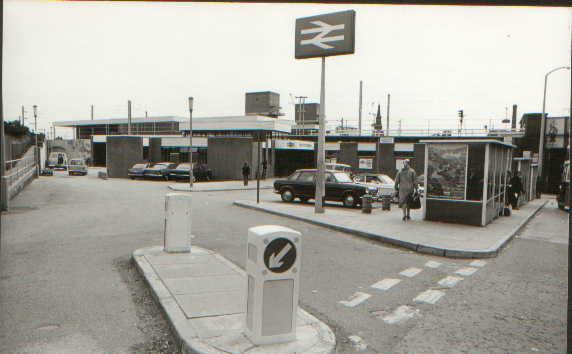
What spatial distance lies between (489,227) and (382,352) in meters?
9.55

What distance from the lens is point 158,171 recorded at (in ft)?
114

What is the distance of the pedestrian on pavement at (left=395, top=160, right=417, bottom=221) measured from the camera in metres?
13.0

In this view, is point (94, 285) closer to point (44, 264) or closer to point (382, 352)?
point (44, 264)

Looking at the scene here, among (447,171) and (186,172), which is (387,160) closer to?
(186,172)

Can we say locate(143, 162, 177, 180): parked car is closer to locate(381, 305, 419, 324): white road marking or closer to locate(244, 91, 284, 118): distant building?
locate(381, 305, 419, 324): white road marking

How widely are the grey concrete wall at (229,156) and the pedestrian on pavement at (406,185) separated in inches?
898

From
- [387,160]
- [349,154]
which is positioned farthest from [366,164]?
[349,154]

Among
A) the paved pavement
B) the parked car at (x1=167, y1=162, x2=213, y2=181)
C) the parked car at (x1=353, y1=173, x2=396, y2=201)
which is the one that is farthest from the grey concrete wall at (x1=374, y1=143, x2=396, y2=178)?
the paved pavement

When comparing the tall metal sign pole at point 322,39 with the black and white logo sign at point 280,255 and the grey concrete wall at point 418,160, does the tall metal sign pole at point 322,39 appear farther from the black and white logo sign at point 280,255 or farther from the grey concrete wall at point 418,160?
the grey concrete wall at point 418,160

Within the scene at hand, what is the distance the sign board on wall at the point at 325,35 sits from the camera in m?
13.6

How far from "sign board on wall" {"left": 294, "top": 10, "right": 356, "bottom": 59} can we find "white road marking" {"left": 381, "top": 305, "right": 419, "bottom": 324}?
9891 mm

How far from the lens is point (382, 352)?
4.26 m

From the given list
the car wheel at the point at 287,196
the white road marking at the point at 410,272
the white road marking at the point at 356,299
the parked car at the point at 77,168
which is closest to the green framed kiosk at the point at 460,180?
the white road marking at the point at 410,272

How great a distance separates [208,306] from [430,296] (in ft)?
10.0
